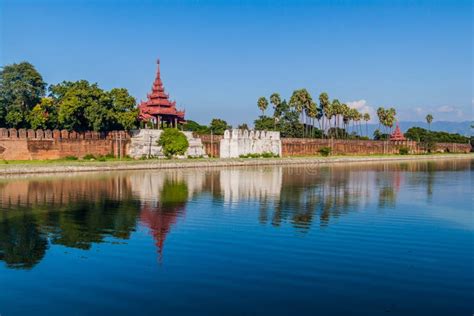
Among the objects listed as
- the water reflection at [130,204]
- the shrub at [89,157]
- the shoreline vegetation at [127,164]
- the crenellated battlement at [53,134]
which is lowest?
the water reflection at [130,204]

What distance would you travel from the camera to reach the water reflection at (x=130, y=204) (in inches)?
592

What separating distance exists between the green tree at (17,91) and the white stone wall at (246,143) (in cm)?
2377

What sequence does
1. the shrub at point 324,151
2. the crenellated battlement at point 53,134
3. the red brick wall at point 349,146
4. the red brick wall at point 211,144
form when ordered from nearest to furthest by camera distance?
the crenellated battlement at point 53,134 → the red brick wall at point 211,144 → the red brick wall at point 349,146 → the shrub at point 324,151

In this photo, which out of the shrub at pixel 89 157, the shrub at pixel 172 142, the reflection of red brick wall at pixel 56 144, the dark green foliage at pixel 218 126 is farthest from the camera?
the dark green foliage at pixel 218 126

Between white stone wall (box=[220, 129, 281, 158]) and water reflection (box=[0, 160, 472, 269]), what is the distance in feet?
103

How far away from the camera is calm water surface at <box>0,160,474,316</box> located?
942cm

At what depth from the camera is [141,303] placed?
368 inches

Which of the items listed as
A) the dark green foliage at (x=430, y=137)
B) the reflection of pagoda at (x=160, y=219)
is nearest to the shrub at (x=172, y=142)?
the reflection of pagoda at (x=160, y=219)

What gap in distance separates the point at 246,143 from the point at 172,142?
15.0 m

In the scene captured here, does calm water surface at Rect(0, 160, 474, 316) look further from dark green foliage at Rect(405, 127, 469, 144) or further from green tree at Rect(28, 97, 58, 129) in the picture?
dark green foliage at Rect(405, 127, 469, 144)

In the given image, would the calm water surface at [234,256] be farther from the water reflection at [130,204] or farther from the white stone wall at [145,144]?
the white stone wall at [145,144]

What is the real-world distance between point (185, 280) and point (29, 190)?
1930cm

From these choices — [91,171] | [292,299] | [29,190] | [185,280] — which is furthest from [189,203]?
[91,171]

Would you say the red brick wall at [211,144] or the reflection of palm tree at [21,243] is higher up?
the red brick wall at [211,144]
